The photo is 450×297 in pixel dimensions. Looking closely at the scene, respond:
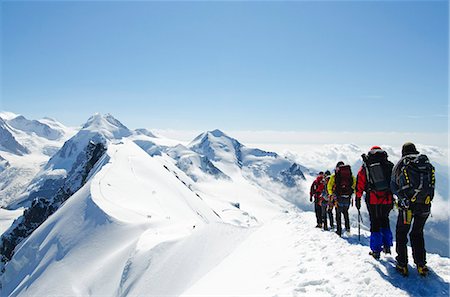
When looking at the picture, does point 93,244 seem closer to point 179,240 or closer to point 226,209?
point 179,240

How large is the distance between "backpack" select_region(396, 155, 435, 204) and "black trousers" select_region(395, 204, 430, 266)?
0.30 meters

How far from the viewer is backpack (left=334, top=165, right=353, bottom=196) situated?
1417cm

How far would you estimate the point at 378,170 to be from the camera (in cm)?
1045

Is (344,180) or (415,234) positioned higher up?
(344,180)

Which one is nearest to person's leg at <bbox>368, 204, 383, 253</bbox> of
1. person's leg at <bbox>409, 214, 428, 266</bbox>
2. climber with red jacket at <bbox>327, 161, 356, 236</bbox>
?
person's leg at <bbox>409, 214, 428, 266</bbox>

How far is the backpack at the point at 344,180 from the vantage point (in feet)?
46.5

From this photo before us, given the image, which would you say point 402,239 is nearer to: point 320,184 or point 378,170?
point 378,170

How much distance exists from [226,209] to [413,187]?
158108mm

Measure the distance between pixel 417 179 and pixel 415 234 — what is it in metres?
1.65

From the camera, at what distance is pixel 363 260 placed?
1038cm

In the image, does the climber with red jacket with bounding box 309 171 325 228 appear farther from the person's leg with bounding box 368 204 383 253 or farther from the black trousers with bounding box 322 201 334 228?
the person's leg with bounding box 368 204 383 253

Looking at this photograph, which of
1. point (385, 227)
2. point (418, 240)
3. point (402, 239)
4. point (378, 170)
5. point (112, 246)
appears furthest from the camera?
point (112, 246)

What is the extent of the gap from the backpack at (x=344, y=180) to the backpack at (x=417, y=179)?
5.02 m

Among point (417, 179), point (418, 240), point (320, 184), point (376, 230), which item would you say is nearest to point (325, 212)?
point (320, 184)
